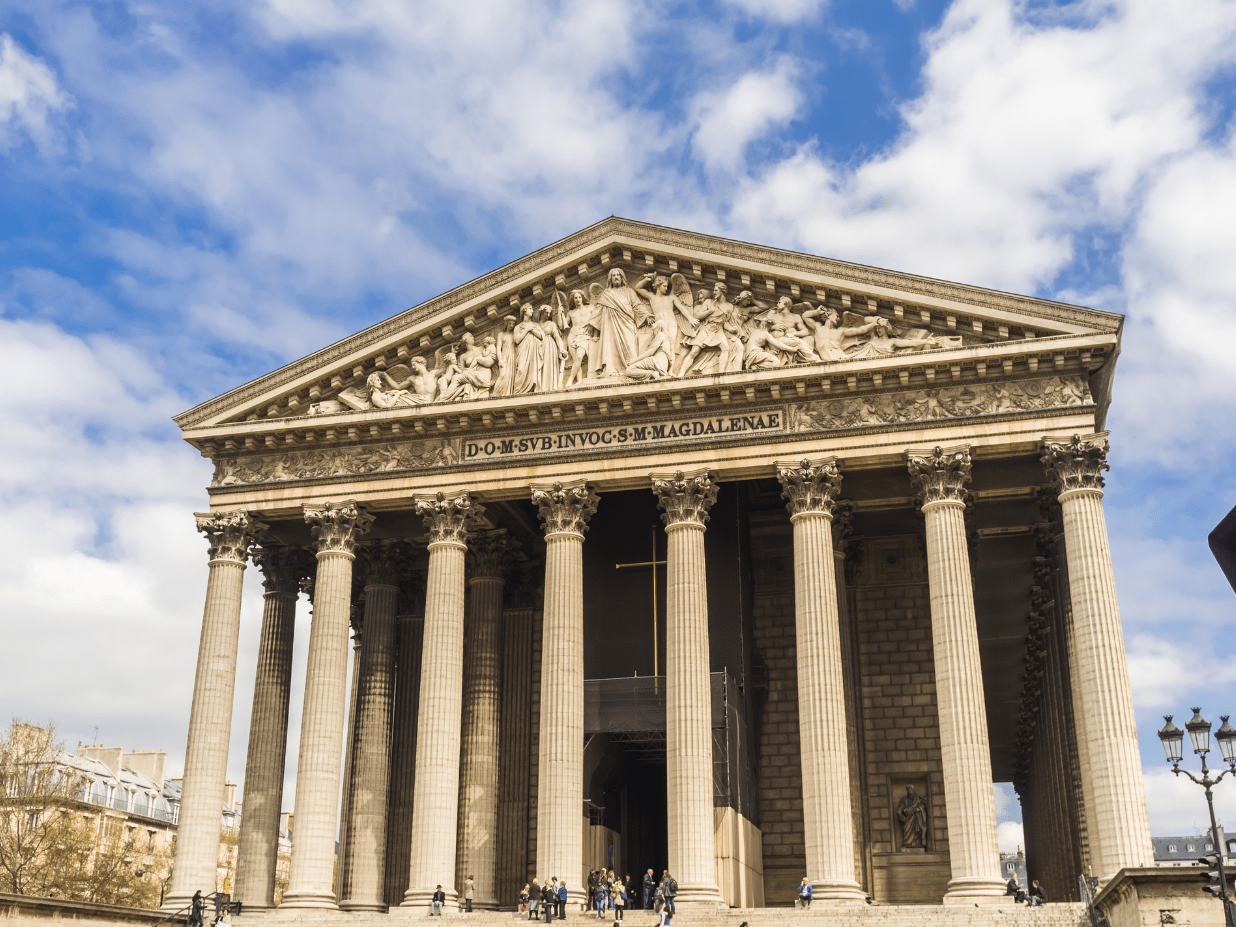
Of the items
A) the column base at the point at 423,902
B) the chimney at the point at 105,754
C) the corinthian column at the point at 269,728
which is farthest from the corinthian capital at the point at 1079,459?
the chimney at the point at 105,754

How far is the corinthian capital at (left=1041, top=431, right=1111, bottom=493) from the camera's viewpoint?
3019 cm

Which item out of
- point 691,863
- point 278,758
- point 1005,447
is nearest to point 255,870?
point 278,758

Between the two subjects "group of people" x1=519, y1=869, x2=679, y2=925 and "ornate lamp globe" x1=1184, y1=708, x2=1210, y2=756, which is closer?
"ornate lamp globe" x1=1184, y1=708, x2=1210, y2=756

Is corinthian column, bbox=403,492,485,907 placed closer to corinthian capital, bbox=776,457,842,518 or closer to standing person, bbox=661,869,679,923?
standing person, bbox=661,869,679,923

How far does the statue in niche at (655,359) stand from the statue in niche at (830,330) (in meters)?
3.75

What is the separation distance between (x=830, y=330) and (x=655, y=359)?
469 centimetres

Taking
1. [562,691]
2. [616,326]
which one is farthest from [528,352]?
[562,691]

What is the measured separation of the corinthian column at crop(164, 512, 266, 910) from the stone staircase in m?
2.44

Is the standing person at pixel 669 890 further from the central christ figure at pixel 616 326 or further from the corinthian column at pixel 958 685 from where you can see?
the central christ figure at pixel 616 326

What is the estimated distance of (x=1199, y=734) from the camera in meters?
17.5

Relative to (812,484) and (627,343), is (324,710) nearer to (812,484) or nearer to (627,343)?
(627,343)

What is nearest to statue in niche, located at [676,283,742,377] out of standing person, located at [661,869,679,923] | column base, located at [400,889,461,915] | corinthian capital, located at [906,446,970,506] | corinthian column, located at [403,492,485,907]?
corinthian capital, located at [906,446,970,506]

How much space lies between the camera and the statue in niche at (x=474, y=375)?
34656mm

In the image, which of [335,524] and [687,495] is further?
[335,524]
